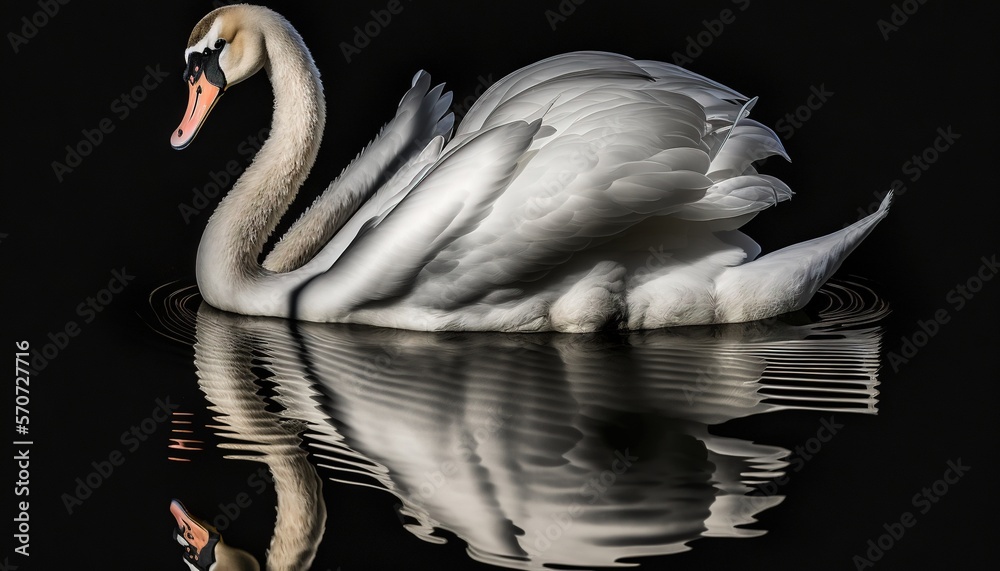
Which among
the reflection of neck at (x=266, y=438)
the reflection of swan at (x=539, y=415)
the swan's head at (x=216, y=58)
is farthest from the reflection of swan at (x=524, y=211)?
the reflection of neck at (x=266, y=438)

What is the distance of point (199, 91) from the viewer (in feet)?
32.1

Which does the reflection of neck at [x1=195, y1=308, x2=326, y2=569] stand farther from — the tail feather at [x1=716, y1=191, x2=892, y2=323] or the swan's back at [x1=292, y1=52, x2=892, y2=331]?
the tail feather at [x1=716, y1=191, x2=892, y2=323]

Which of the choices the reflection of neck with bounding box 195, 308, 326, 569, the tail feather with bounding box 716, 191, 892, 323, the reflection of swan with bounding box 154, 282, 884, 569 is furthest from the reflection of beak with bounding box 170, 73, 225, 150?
the tail feather with bounding box 716, 191, 892, 323

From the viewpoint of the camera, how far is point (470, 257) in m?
8.87

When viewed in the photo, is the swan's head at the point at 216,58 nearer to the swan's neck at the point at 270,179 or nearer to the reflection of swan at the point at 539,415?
the swan's neck at the point at 270,179

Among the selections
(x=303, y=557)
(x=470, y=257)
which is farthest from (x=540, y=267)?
(x=303, y=557)

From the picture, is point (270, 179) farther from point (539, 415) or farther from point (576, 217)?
point (539, 415)

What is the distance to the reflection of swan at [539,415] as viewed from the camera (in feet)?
22.8

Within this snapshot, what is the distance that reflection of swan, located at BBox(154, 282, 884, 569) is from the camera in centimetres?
695

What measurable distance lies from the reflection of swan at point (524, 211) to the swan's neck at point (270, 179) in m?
0.01

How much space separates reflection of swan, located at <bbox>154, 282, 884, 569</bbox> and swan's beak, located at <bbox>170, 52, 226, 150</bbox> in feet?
3.47

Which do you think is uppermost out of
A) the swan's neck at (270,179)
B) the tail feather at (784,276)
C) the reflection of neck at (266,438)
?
the swan's neck at (270,179)

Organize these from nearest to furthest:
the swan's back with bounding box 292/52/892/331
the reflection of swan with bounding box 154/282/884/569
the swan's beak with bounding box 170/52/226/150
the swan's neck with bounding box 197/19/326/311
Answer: the reflection of swan with bounding box 154/282/884/569, the swan's back with bounding box 292/52/892/331, the swan's neck with bounding box 197/19/326/311, the swan's beak with bounding box 170/52/226/150

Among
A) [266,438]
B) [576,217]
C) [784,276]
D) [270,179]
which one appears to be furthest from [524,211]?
[266,438]
